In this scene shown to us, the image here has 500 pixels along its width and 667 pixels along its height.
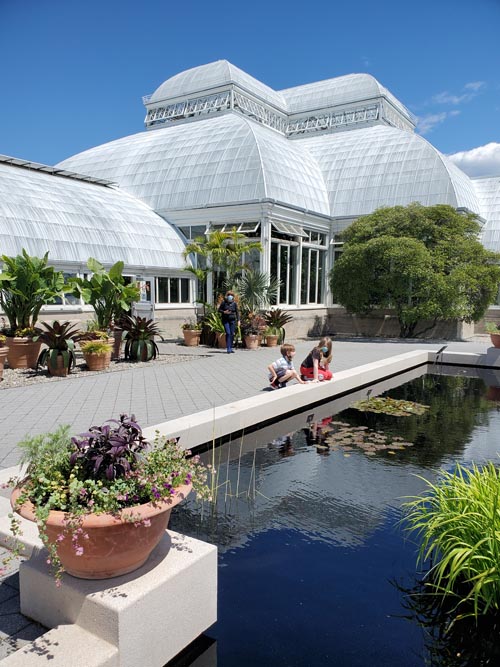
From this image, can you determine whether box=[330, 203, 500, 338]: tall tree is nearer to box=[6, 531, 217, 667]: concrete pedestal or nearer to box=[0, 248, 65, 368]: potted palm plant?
box=[0, 248, 65, 368]: potted palm plant

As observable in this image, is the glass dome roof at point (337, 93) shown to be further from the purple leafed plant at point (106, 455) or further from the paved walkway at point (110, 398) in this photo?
the purple leafed plant at point (106, 455)

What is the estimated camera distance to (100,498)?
236cm

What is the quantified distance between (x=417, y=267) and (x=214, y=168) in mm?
10520

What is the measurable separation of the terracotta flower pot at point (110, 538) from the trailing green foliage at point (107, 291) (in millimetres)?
10595

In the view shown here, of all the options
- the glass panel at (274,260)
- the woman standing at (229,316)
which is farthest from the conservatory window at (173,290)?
the woman standing at (229,316)

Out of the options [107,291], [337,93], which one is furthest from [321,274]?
[337,93]

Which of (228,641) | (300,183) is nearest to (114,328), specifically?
(228,641)

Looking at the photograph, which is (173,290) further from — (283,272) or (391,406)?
(391,406)

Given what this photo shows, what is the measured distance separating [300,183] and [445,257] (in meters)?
7.77

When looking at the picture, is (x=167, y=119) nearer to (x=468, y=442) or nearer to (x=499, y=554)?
(x=468, y=442)

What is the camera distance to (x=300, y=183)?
22984 mm

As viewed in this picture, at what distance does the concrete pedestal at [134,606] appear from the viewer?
7.27 ft

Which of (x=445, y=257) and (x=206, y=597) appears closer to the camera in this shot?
(x=206, y=597)

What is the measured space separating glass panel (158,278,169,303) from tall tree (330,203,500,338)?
777cm
